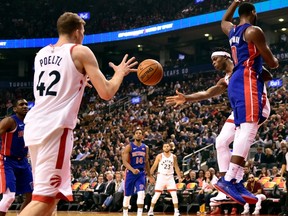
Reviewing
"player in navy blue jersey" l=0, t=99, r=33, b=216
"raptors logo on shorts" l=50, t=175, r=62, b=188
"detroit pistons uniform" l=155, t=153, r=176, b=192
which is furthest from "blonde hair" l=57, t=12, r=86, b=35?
"detroit pistons uniform" l=155, t=153, r=176, b=192

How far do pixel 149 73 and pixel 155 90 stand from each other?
25.6m

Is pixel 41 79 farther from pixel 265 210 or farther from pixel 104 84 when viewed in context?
pixel 265 210

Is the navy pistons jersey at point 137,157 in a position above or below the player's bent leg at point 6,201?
above

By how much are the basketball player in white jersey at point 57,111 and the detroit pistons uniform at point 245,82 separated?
1553 millimetres

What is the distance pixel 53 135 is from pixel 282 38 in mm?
28373

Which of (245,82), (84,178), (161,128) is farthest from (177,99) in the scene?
(161,128)

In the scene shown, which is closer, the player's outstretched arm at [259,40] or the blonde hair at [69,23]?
the blonde hair at [69,23]

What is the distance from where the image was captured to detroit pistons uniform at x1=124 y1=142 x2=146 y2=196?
13305 mm

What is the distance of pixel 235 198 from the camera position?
→ 5.13 meters

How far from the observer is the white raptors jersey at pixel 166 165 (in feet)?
49.0

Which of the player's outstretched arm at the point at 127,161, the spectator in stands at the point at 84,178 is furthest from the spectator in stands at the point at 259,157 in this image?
the spectator in stands at the point at 84,178

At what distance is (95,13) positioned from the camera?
4147 cm

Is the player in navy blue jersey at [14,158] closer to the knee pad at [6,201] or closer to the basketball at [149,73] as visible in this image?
the knee pad at [6,201]

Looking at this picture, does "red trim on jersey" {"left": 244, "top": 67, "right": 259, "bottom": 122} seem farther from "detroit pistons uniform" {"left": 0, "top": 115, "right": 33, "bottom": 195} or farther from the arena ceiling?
the arena ceiling
